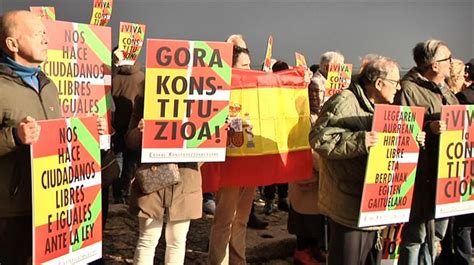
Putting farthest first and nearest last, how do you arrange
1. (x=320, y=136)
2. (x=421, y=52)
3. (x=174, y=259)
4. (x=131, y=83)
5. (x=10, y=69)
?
(x=131, y=83) < (x=421, y=52) < (x=174, y=259) < (x=320, y=136) < (x=10, y=69)

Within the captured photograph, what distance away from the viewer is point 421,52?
4.29m

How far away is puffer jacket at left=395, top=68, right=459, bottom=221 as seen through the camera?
13.8 ft

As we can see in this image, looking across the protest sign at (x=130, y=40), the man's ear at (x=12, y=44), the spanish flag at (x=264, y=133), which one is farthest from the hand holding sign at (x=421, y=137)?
the protest sign at (x=130, y=40)

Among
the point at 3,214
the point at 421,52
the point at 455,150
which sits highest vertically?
the point at 421,52

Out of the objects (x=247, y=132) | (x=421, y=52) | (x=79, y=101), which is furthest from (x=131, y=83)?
(x=421, y=52)

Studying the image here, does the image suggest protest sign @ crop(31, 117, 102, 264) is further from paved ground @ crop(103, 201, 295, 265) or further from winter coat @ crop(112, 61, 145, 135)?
winter coat @ crop(112, 61, 145, 135)

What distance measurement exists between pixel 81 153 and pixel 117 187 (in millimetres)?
Result: 4370

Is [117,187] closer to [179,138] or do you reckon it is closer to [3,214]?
[179,138]

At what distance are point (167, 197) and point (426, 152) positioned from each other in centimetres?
196

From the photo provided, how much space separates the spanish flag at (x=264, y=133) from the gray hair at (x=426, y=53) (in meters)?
1.02

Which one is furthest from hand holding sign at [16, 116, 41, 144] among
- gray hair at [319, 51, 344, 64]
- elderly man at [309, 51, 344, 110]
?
gray hair at [319, 51, 344, 64]

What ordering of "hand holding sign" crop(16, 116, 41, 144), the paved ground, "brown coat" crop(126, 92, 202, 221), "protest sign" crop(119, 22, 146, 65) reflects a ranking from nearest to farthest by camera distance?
1. "hand holding sign" crop(16, 116, 41, 144)
2. "brown coat" crop(126, 92, 202, 221)
3. the paved ground
4. "protest sign" crop(119, 22, 146, 65)

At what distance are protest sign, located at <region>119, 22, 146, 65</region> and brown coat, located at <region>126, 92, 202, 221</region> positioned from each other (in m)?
3.19

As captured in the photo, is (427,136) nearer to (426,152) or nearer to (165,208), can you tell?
(426,152)
